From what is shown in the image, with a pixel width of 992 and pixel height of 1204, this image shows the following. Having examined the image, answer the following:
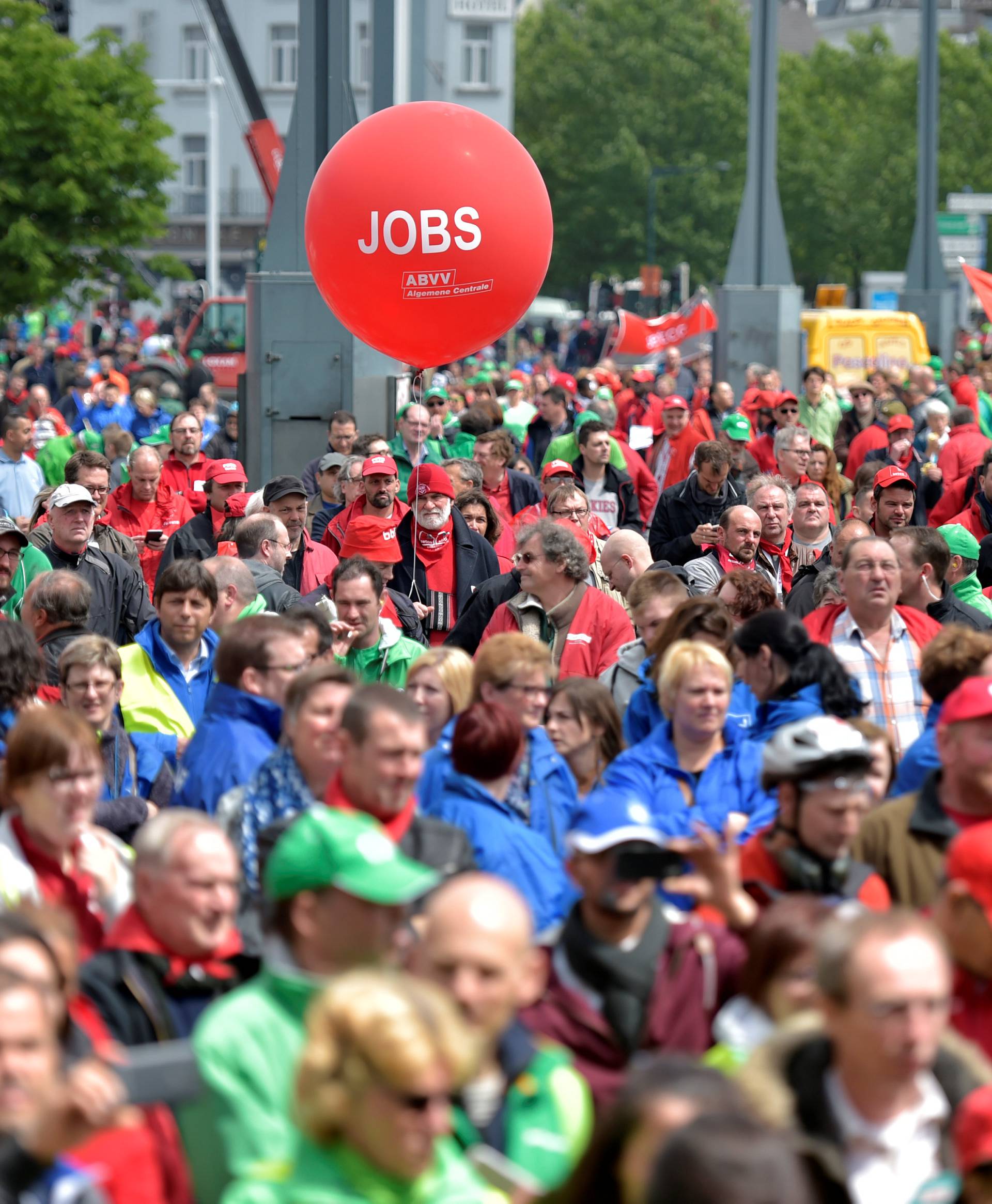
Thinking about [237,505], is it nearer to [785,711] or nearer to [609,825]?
[785,711]

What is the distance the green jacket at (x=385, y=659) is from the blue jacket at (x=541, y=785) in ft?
5.63

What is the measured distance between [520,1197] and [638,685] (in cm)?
381

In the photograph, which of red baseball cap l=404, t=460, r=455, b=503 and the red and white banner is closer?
red baseball cap l=404, t=460, r=455, b=503

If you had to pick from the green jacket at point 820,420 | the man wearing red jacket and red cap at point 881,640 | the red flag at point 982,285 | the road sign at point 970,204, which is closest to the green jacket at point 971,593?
the man wearing red jacket and red cap at point 881,640

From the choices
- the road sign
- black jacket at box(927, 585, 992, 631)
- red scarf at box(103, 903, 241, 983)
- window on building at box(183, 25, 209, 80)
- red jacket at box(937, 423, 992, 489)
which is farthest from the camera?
window on building at box(183, 25, 209, 80)

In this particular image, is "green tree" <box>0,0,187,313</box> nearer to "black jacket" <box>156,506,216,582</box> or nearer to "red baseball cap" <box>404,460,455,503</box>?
"black jacket" <box>156,506,216,582</box>

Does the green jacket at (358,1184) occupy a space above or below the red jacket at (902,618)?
below

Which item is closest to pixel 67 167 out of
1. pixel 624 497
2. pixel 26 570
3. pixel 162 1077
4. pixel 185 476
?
pixel 185 476

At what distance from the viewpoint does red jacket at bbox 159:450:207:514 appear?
41.7ft

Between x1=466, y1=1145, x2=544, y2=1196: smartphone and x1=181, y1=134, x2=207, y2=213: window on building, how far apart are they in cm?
6937

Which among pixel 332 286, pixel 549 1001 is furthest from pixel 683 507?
pixel 549 1001

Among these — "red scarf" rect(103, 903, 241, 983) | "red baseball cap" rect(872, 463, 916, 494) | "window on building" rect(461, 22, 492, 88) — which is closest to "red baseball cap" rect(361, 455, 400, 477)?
"red baseball cap" rect(872, 463, 916, 494)

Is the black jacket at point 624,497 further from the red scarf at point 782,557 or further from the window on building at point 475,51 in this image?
the window on building at point 475,51

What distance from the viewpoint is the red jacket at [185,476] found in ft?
41.7
